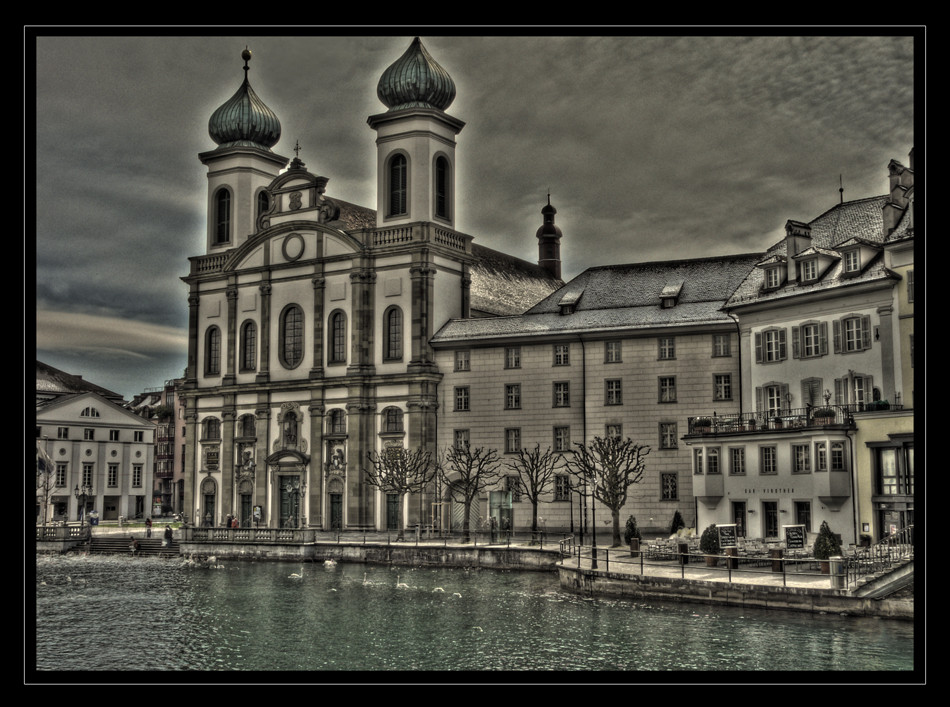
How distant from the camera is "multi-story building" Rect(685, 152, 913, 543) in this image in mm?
41344

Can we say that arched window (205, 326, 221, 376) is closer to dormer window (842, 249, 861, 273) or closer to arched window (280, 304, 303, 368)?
arched window (280, 304, 303, 368)

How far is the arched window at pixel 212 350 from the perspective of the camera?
7450cm

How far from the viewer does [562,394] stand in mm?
61688

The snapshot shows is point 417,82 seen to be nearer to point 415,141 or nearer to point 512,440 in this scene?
point 415,141

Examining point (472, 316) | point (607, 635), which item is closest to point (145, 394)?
point (472, 316)

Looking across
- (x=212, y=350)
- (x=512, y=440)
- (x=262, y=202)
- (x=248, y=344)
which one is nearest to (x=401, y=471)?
(x=512, y=440)

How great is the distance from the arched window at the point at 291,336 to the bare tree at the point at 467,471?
11.9m

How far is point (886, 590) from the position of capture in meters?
30.4

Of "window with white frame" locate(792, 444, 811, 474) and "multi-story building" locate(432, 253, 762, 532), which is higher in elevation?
"multi-story building" locate(432, 253, 762, 532)

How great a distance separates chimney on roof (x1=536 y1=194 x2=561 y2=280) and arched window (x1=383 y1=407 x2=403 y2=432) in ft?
96.9

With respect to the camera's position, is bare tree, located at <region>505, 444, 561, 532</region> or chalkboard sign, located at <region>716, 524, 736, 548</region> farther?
bare tree, located at <region>505, 444, 561, 532</region>

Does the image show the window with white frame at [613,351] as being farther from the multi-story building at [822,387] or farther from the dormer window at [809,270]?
the dormer window at [809,270]

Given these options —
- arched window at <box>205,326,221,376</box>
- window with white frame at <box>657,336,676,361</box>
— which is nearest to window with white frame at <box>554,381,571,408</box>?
window with white frame at <box>657,336,676,361</box>
